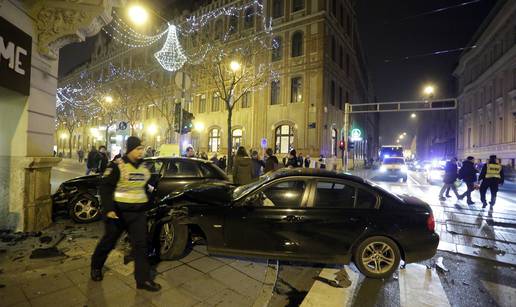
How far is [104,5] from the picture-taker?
5500 millimetres

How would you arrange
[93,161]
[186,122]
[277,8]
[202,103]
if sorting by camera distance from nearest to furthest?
[186,122] → [93,161] → [277,8] → [202,103]

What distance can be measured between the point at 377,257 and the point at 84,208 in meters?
6.33

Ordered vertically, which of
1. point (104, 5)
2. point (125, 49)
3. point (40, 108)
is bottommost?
point (40, 108)

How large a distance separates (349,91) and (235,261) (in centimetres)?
3118

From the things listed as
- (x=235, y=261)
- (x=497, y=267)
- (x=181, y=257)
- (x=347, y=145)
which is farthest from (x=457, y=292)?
(x=347, y=145)

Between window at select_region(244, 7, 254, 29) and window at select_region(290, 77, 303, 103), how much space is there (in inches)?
294

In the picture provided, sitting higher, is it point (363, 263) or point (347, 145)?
point (347, 145)

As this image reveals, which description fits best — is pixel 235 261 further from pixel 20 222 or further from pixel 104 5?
pixel 104 5

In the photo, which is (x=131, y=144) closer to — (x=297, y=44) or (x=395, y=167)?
(x=395, y=167)

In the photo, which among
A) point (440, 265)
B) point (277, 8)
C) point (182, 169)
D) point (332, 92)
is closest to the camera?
point (440, 265)

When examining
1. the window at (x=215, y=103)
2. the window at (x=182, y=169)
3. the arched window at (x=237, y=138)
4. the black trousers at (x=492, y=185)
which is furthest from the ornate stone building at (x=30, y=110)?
the window at (x=215, y=103)

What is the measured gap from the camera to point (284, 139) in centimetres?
2655

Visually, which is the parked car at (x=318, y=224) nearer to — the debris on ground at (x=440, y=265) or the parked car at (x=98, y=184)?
the debris on ground at (x=440, y=265)

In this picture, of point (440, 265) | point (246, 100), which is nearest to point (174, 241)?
point (440, 265)
